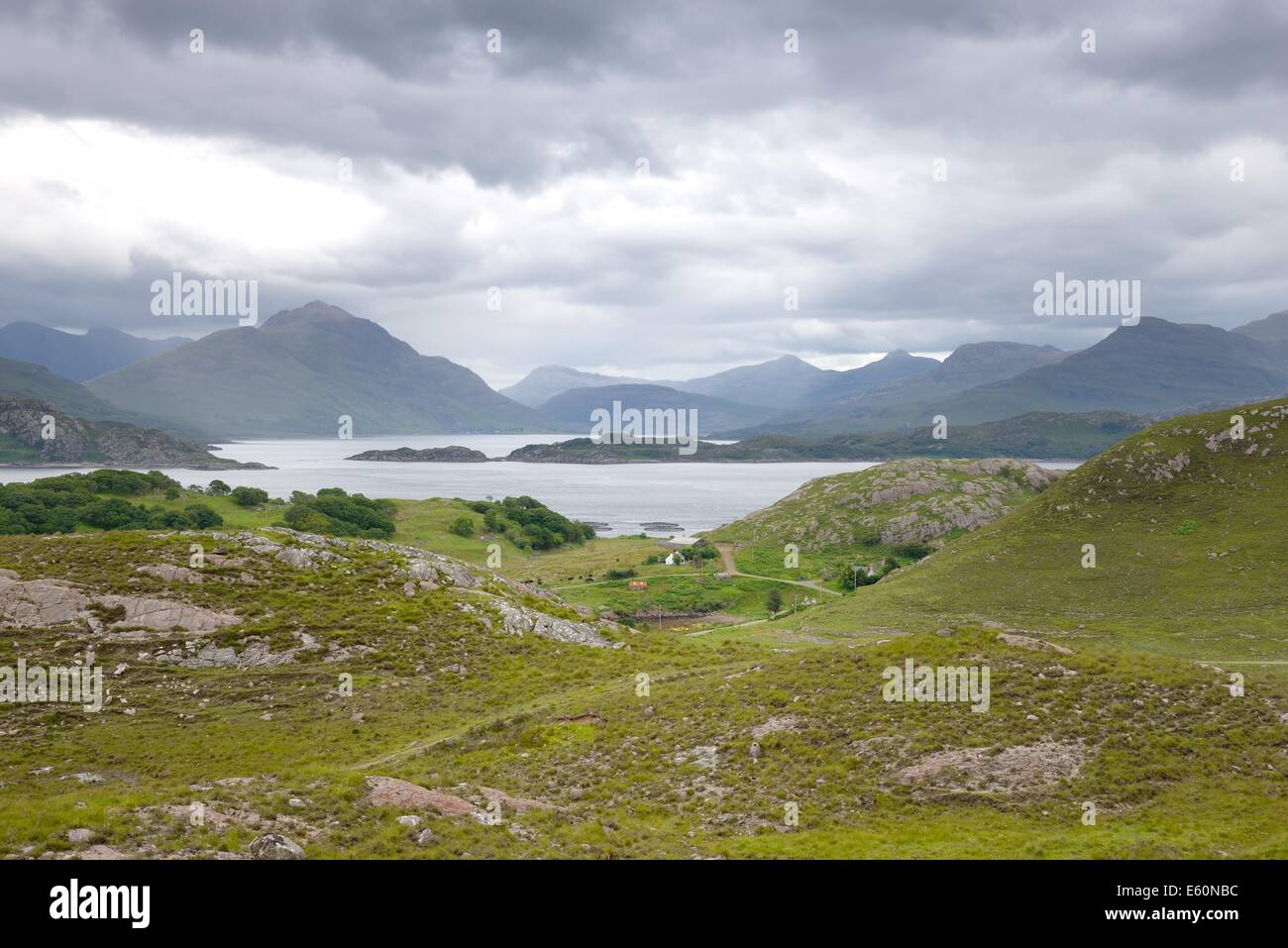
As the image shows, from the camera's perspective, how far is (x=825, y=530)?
142000mm

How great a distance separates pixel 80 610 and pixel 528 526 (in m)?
122

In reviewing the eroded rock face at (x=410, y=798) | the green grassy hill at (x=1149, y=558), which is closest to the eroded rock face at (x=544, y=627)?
the eroded rock face at (x=410, y=798)

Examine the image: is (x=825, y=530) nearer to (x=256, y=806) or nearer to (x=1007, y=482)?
(x=1007, y=482)

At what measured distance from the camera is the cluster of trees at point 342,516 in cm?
13888

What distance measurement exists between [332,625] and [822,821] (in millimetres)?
33073

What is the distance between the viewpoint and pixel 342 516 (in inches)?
5778

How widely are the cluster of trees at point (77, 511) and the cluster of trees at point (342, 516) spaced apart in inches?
530

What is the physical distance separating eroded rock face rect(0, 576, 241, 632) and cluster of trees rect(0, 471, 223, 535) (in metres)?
91.7

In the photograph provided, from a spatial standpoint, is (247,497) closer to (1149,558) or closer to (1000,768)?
(1149,558)

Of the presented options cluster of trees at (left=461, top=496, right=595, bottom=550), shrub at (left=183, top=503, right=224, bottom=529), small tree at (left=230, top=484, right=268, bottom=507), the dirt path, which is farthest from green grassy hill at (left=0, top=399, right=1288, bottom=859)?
small tree at (left=230, top=484, right=268, bottom=507)

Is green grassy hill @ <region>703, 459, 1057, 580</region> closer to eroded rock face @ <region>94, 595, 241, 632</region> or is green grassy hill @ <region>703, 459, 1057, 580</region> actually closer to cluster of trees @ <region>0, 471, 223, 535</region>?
eroded rock face @ <region>94, 595, 241, 632</region>

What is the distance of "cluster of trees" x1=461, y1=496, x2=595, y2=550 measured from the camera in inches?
6294

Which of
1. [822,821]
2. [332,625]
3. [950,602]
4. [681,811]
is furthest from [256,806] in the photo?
[950,602]

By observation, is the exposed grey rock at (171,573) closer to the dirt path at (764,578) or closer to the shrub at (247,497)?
the dirt path at (764,578)
